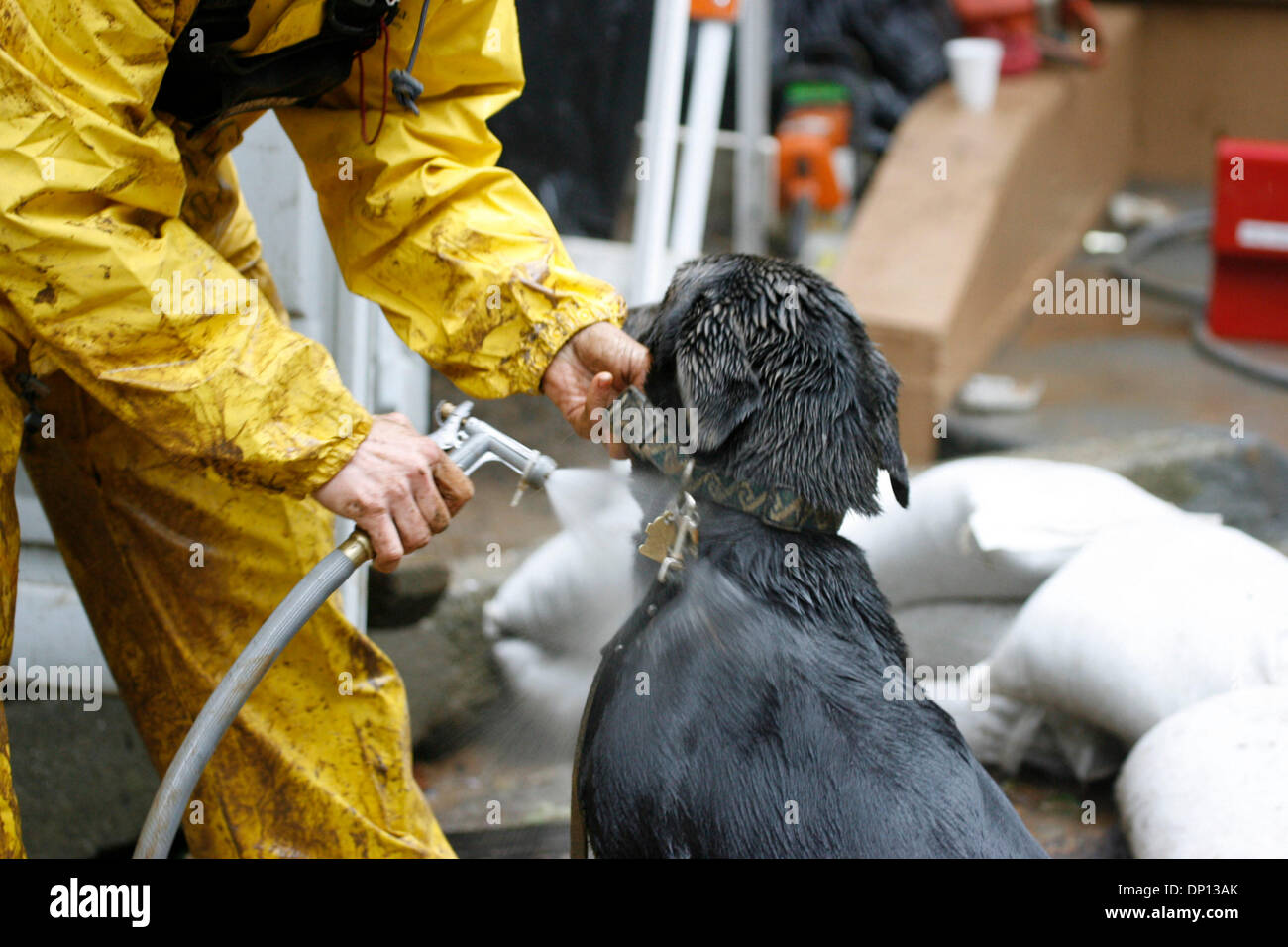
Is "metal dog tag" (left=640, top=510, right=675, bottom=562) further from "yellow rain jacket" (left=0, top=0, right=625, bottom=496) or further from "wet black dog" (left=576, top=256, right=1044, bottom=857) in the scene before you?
"yellow rain jacket" (left=0, top=0, right=625, bottom=496)

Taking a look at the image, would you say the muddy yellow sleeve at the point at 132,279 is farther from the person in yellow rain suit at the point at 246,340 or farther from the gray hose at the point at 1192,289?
the gray hose at the point at 1192,289

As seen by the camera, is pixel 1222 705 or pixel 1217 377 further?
pixel 1217 377

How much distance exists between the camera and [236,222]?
7.29 ft

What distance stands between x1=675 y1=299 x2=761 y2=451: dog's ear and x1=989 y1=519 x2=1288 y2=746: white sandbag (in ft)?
4.23

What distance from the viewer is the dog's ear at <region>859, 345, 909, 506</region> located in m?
1.84

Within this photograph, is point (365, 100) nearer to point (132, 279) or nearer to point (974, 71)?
point (132, 279)

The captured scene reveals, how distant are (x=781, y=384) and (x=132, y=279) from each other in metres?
0.86

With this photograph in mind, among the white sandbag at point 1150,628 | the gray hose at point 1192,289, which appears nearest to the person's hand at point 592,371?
the white sandbag at point 1150,628

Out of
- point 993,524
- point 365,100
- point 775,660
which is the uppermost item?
point 365,100

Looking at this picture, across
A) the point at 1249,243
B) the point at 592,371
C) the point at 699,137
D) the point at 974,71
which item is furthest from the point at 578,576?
the point at 1249,243

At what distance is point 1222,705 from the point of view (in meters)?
2.46

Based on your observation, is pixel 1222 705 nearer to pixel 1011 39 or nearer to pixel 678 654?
pixel 678 654
